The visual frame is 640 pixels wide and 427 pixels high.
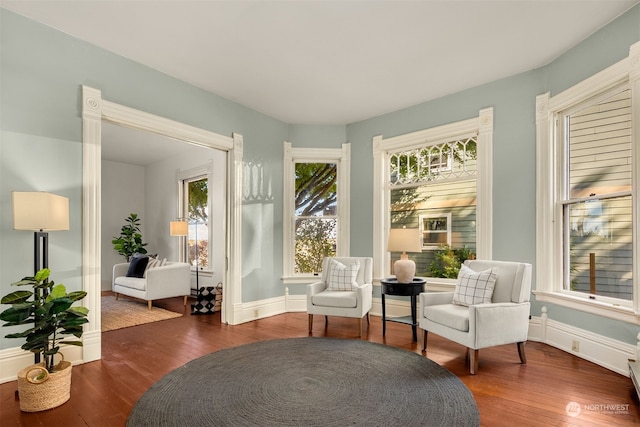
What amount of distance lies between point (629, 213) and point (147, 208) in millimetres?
8373

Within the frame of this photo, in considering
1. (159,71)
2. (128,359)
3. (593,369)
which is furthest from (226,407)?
(159,71)

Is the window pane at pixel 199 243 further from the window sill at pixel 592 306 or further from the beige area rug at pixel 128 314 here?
the window sill at pixel 592 306

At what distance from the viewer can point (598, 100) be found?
3.22 metres

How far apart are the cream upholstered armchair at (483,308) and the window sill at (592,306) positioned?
0.45 metres

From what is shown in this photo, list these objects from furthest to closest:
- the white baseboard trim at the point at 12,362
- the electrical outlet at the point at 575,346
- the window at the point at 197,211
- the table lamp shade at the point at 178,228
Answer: the window at the point at 197,211 → the table lamp shade at the point at 178,228 → the electrical outlet at the point at 575,346 → the white baseboard trim at the point at 12,362

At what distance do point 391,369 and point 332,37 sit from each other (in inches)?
116

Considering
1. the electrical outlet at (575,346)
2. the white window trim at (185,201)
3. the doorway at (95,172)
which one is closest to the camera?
the doorway at (95,172)

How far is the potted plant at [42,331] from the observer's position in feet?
7.52

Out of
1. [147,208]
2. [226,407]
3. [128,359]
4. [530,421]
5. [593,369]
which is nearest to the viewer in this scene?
[530,421]

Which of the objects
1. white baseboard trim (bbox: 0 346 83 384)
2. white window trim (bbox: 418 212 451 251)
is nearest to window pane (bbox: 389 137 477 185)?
white window trim (bbox: 418 212 451 251)

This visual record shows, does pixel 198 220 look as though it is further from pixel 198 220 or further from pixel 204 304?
pixel 204 304

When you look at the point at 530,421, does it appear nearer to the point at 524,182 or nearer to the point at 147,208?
the point at 524,182

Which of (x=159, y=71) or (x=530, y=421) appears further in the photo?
(x=159, y=71)

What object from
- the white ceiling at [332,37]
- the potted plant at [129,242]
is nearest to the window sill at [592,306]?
the white ceiling at [332,37]
